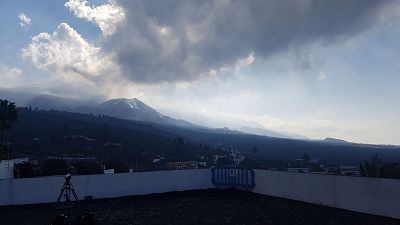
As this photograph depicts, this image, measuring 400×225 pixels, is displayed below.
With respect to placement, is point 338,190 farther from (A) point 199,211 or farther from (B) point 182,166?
(B) point 182,166

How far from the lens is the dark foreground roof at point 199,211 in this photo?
67.7 feet

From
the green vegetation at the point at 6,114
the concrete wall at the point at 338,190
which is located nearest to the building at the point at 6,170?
the green vegetation at the point at 6,114

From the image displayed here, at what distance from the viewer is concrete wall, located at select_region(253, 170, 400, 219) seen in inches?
811

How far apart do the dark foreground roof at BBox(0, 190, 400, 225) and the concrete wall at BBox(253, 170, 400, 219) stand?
577 mm

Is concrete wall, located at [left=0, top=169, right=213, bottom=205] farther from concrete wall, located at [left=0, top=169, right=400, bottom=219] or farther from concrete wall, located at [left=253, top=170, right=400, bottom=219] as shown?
concrete wall, located at [left=253, top=170, right=400, bottom=219]

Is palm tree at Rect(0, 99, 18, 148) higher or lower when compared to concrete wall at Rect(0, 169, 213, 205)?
higher

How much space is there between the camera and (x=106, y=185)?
31.4m

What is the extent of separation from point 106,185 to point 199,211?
9.78 meters

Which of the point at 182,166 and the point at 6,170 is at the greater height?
the point at 6,170

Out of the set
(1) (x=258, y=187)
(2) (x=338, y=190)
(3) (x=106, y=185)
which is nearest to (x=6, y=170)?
(3) (x=106, y=185)

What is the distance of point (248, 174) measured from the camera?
1276 inches

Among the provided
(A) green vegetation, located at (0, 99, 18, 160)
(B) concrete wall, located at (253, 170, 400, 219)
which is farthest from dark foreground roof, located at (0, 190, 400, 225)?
(A) green vegetation, located at (0, 99, 18, 160)

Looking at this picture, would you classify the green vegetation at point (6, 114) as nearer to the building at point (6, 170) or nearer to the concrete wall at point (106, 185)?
the building at point (6, 170)

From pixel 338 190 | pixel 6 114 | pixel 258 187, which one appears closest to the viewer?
pixel 338 190
